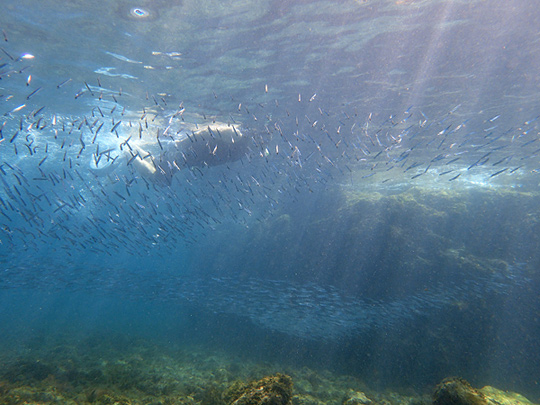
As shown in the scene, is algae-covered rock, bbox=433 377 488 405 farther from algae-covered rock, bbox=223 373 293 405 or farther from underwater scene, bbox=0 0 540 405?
algae-covered rock, bbox=223 373 293 405

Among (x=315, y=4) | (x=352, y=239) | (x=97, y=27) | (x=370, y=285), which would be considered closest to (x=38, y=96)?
(x=97, y=27)

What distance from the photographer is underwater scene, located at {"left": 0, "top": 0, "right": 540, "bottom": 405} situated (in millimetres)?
9625

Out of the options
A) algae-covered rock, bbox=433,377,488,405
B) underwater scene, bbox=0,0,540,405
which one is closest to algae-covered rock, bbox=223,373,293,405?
underwater scene, bbox=0,0,540,405

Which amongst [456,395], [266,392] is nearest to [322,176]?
[456,395]

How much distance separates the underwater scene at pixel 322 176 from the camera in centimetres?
962

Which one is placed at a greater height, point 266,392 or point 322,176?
point 322,176

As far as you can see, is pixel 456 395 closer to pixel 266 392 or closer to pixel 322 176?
pixel 266 392

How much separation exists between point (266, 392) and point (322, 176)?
17.8 meters

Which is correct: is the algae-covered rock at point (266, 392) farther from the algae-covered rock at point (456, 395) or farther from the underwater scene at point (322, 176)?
the algae-covered rock at point (456, 395)

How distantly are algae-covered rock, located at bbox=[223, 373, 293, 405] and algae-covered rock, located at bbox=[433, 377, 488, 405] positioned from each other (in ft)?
12.4

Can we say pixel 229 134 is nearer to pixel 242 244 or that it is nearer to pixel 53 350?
pixel 242 244

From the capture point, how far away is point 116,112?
17.5 m

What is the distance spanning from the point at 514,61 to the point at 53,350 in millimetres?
34157

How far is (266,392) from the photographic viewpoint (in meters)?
4.39
